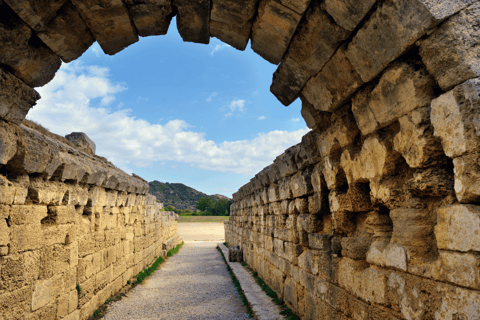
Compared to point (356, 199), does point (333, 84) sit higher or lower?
higher

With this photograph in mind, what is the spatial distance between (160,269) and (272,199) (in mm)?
6171

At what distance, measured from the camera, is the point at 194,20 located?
3.10 m

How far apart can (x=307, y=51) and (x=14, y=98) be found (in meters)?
2.96

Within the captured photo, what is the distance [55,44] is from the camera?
9.39 ft

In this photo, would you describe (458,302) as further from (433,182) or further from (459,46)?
(459,46)

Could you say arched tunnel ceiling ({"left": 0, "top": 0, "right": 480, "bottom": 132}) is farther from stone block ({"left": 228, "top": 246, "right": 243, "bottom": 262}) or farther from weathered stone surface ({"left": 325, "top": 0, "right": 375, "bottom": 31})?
stone block ({"left": 228, "top": 246, "right": 243, "bottom": 262})

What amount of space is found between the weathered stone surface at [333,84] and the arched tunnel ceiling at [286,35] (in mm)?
11

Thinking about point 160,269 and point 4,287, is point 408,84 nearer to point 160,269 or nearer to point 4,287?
point 4,287

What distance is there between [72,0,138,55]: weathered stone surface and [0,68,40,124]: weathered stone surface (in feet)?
2.87

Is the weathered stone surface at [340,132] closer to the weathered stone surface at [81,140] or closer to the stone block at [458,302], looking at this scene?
the stone block at [458,302]

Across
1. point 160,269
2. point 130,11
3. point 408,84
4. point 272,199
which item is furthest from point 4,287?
point 160,269

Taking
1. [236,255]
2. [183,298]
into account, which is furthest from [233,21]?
[236,255]

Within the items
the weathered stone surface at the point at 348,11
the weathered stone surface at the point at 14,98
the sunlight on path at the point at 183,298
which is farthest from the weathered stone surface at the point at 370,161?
the sunlight on path at the point at 183,298

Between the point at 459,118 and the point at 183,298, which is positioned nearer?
the point at 459,118
